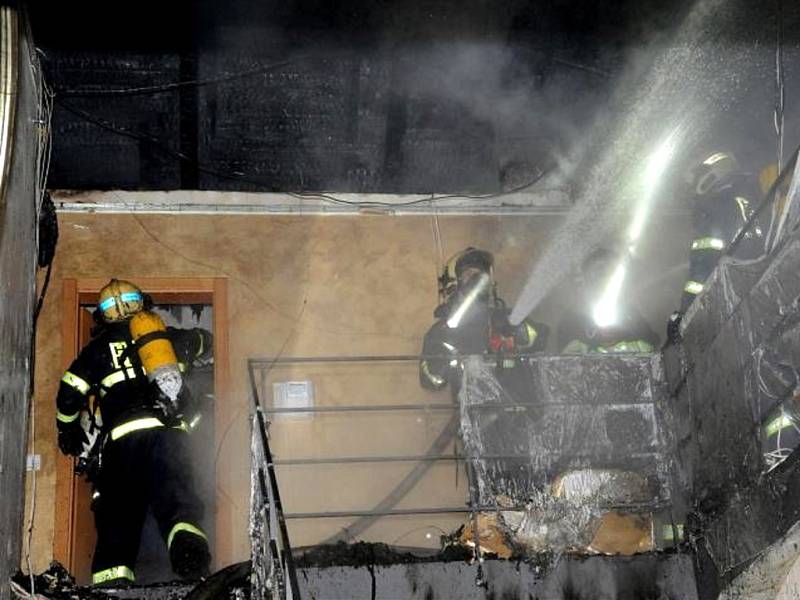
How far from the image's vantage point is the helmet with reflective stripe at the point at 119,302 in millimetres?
8148

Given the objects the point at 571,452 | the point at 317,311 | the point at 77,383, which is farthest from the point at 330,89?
the point at 571,452

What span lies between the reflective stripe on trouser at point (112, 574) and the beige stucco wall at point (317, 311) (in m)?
1.20

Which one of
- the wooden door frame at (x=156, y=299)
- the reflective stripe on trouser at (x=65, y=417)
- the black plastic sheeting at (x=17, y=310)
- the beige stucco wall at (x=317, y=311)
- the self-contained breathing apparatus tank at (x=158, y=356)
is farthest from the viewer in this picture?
the beige stucco wall at (x=317, y=311)

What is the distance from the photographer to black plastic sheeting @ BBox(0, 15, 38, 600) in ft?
21.7

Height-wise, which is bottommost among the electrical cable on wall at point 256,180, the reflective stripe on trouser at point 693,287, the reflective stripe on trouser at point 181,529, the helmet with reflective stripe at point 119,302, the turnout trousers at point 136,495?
the reflective stripe on trouser at point 181,529

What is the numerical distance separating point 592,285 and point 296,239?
101 inches

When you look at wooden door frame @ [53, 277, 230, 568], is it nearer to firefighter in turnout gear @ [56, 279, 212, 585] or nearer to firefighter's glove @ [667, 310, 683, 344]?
firefighter in turnout gear @ [56, 279, 212, 585]

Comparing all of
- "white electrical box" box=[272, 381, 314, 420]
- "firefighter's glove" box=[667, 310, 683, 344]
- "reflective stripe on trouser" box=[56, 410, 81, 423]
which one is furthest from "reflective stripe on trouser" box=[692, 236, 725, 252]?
"reflective stripe on trouser" box=[56, 410, 81, 423]

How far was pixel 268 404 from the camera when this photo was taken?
898cm

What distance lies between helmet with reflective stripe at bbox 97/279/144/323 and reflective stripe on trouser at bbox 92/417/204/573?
0.99 metres

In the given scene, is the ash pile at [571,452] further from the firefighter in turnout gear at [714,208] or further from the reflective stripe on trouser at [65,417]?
the reflective stripe on trouser at [65,417]

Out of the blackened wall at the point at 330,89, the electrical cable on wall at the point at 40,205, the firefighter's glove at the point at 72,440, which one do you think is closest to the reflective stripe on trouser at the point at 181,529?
the electrical cable on wall at the point at 40,205

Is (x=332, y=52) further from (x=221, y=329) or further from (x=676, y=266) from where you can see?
(x=676, y=266)

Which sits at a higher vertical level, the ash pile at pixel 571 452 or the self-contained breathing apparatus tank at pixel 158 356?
the self-contained breathing apparatus tank at pixel 158 356
